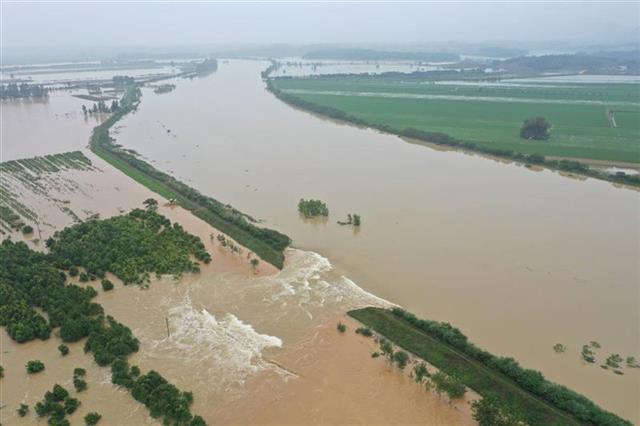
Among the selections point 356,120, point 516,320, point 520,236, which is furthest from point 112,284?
point 356,120

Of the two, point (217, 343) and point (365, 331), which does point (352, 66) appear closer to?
point (365, 331)

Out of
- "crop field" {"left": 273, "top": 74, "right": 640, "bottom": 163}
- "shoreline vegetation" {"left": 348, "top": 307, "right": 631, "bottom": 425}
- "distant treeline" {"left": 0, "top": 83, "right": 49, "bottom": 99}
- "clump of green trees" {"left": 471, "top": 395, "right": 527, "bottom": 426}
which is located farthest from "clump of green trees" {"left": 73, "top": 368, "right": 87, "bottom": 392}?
"distant treeline" {"left": 0, "top": 83, "right": 49, "bottom": 99}

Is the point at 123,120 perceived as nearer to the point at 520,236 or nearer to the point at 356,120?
the point at 356,120

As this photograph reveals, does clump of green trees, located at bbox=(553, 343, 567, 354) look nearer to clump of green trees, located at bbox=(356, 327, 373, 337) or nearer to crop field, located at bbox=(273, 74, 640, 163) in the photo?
clump of green trees, located at bbox=(356, 327, 373, 337)

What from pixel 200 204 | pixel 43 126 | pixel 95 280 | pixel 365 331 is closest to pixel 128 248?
pixel 95 280

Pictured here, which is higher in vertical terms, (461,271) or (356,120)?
(356,120)

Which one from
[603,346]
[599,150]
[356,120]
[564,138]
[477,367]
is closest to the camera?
[477,367]
